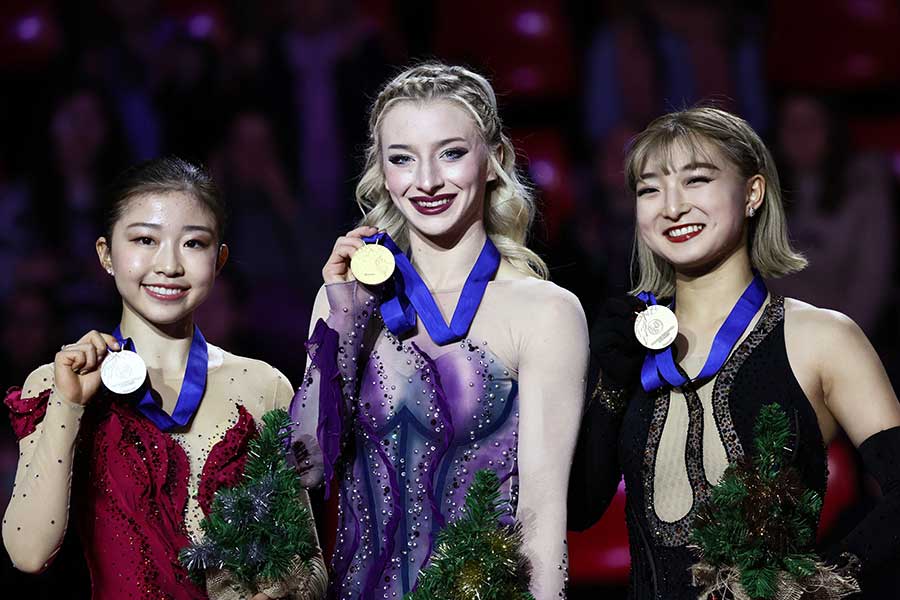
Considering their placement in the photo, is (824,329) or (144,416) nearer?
(824,329)

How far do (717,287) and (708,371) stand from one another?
0.69ft

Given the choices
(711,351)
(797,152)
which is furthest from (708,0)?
(711,351)

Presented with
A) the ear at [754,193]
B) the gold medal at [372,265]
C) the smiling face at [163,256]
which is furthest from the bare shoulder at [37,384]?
the ear at [754,193]

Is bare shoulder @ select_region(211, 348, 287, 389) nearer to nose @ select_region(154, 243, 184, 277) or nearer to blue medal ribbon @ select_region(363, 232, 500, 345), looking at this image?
nose @ select_region(154, 243, 184, 277)

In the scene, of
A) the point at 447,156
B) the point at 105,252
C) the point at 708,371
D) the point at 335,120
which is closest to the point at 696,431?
the point at 708,371

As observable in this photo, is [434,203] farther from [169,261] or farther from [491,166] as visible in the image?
[169,261]

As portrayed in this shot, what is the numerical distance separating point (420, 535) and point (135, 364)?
0.65 m

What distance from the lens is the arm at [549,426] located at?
229cm

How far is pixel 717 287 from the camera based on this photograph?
2.62m

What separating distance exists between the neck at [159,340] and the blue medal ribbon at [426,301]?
19.1 inches

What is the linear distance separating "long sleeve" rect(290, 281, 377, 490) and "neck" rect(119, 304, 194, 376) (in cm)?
37

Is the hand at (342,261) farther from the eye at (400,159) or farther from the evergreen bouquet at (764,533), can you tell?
the evergreen bouquet at (764,533)

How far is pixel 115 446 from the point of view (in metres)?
2.56

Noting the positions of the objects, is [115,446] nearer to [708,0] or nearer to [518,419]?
[518,419]
